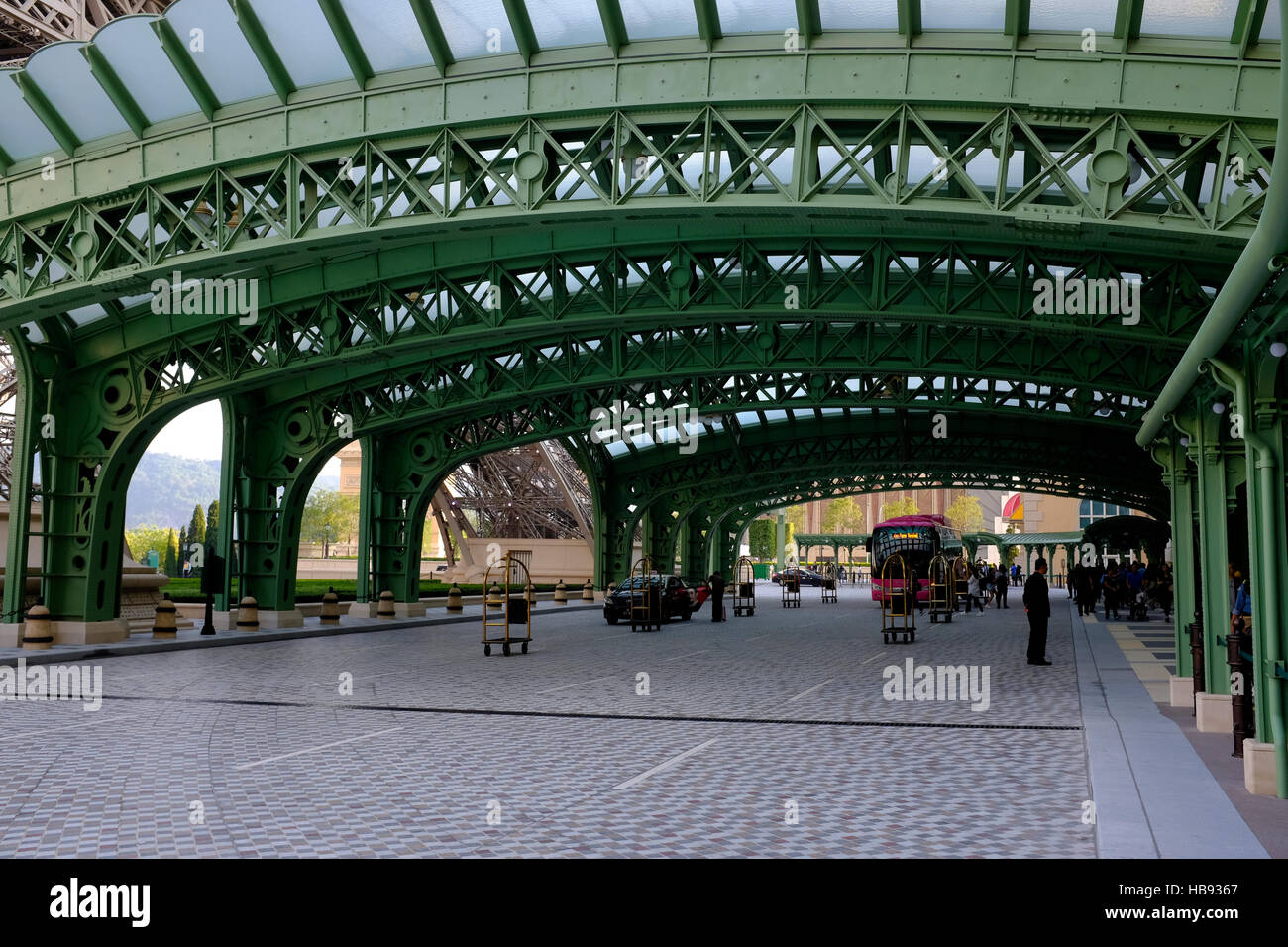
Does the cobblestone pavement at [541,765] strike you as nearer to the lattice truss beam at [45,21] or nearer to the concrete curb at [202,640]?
the concrete curb at [202,640]

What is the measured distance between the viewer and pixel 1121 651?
79.0 ft

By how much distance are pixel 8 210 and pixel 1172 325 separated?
69.0 feet

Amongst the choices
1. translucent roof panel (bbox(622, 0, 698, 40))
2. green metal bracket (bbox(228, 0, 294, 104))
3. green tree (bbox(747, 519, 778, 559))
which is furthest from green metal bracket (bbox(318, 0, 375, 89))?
green tree (bbox(747, 519, 778, 559))

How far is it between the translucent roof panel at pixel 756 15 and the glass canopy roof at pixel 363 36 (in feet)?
0.05

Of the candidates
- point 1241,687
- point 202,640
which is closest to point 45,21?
point 202,640

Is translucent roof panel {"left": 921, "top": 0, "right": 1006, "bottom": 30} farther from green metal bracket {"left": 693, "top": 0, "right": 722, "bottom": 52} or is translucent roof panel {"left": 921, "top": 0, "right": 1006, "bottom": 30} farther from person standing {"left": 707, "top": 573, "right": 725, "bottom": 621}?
person standing {"left": 707, "top": 573, "right": 725, "bottom": 621}

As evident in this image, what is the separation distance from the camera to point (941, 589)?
45938 mm

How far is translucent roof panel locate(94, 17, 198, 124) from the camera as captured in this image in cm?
1627

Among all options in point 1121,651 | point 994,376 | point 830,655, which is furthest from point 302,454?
point 1121,651

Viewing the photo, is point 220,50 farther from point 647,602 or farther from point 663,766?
point 647,602

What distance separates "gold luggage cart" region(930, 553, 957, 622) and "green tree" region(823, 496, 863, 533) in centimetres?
9164

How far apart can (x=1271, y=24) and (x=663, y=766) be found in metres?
10.5

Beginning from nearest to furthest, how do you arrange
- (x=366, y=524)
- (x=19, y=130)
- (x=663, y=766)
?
1. (x=663, y=766)
2. (x=19, y=130)
3. (x=366, y=524)

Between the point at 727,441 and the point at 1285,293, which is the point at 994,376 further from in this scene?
the point at 727,441
